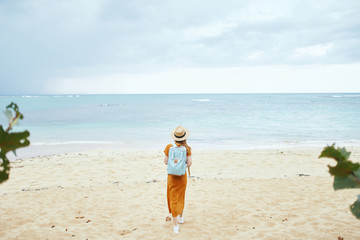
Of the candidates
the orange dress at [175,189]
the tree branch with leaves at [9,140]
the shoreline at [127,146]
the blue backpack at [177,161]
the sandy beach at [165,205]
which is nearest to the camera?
the tree branch with leaves at [9,140]

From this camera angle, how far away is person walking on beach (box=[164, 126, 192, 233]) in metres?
4.70

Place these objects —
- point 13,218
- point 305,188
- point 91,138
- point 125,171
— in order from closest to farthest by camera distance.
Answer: point 13,218 → point 305,188 → point 125,171 → point 91,138

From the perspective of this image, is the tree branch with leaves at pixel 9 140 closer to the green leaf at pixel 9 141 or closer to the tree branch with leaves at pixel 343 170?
the green leaf at pixel 9 141

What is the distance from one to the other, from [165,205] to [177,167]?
2.29 metres

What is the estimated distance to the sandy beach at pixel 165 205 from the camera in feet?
16.7

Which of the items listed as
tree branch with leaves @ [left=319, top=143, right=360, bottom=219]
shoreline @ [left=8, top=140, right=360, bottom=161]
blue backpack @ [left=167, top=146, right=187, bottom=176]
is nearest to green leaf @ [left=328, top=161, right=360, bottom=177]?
tree branch with leaves @ [left=319, top=143, right=360, bottom=219]

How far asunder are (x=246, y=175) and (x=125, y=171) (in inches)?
176

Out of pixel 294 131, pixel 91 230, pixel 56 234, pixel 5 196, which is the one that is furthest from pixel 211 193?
pixel 294 131

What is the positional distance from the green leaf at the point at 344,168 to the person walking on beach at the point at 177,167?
3029 millimetres

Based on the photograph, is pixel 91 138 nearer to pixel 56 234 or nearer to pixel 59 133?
pixel 59 133

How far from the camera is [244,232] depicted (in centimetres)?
501

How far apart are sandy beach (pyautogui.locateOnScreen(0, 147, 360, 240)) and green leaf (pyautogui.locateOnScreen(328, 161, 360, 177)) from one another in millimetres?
3380

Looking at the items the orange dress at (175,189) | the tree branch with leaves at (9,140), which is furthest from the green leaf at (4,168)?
the orange dress at (175,189)

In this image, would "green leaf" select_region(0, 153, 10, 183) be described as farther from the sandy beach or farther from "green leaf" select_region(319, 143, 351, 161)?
the sandy beach
